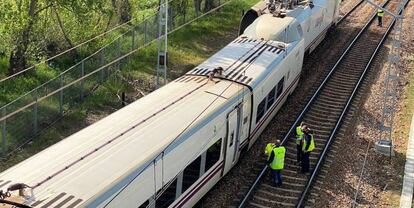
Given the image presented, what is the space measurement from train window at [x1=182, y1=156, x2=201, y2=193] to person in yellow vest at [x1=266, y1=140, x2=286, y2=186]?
315 centimetres

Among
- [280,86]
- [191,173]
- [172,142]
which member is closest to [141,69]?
[280,86]

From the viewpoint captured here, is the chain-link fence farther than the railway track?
Yes

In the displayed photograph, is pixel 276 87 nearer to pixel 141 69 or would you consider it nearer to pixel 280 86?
pixel 280 86

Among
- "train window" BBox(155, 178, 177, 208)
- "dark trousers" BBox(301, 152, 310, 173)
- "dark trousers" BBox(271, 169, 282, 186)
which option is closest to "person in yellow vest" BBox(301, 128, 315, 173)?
"dark trousers" BBox(301, 152, 310, 173)

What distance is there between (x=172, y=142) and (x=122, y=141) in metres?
1.20

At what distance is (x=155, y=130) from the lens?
12836 millimetres

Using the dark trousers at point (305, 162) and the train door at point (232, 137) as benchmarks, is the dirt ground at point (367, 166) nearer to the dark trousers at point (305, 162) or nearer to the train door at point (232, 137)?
the dark trousers at point (305, 162)

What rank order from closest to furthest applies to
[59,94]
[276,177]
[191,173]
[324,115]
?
→ [191,173], [276,177], [59,94], [324,115]

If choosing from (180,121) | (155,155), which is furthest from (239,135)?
(155,155)

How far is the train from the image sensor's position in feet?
34.1

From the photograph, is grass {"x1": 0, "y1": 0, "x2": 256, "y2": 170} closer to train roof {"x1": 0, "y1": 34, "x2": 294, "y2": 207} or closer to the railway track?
train roof {"x1": 0, "y1": 34, "x2": 294, "y2": 207}

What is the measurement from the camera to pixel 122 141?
39.7 ft

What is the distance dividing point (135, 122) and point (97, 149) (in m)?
1.71

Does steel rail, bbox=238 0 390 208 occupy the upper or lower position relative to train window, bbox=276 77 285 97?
lower
